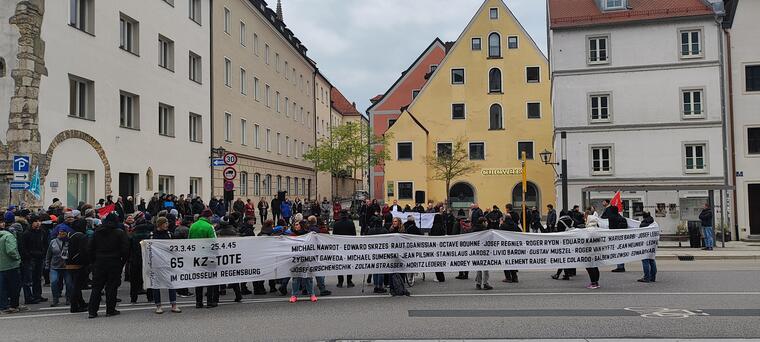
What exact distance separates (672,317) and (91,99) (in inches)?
797

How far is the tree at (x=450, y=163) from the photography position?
146ft

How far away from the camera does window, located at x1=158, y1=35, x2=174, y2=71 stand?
90.0 feet

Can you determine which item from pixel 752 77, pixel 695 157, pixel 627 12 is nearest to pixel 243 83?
pixel 627 12

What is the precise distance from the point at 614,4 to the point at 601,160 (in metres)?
9.44

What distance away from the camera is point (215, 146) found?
3275 cm

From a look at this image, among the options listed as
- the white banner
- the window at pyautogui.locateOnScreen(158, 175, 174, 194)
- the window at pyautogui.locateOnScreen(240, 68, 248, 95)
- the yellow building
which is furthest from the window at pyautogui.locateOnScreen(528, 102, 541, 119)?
the white banner

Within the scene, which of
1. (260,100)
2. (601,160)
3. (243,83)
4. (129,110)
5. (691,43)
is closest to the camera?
(129,110)

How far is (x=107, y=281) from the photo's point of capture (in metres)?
10.3

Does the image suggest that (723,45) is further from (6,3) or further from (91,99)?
(6,3)

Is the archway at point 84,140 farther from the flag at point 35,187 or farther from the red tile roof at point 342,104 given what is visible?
the red tile roof at point 342,104

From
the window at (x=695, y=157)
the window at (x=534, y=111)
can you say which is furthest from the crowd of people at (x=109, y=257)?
the window at (x=534, y=111)

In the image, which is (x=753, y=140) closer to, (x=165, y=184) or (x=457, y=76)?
(x=457, y=76)

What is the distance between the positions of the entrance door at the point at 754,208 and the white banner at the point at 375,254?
1928cm

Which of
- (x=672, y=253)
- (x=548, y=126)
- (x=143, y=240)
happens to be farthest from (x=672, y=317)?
(x=548, y=126)
